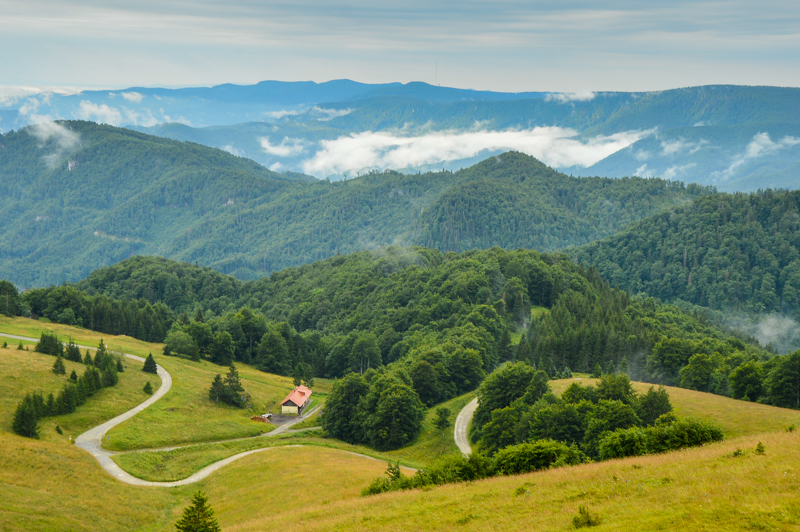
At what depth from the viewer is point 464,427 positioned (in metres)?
88.6

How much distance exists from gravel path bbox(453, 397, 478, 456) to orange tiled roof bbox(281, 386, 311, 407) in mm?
29955

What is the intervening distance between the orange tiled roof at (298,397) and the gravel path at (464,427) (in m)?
30.0

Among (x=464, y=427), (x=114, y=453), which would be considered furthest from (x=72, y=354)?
(x=464, y=427)

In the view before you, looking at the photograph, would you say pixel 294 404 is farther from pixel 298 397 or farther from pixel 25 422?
pixel 25 422

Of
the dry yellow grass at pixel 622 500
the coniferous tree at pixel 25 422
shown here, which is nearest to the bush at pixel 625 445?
the dry yellow grass at pixel 622 500

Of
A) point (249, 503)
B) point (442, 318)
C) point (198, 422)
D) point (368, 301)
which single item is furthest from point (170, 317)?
point (249, 503)

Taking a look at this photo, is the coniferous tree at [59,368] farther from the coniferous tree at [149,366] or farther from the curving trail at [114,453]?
the coniferous tree at [149,366]

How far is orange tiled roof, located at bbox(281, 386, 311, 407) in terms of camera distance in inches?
4173

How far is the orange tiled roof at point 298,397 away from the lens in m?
106

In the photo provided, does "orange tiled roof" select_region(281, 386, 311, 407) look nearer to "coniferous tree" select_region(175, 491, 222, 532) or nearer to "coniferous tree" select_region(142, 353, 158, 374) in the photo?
"coniferous tree" select_region(142, 353, 158, 374)

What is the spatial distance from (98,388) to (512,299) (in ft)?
335

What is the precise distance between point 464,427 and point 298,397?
34.2m

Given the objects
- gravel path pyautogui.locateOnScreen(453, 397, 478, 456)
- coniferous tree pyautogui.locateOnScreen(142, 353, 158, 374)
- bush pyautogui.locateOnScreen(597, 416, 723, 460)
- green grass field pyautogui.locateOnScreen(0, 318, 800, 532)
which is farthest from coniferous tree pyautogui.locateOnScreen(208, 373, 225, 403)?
bush pyautogui.locateOnScreen(597, 416, 723, 460)

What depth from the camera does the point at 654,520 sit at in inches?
1013
